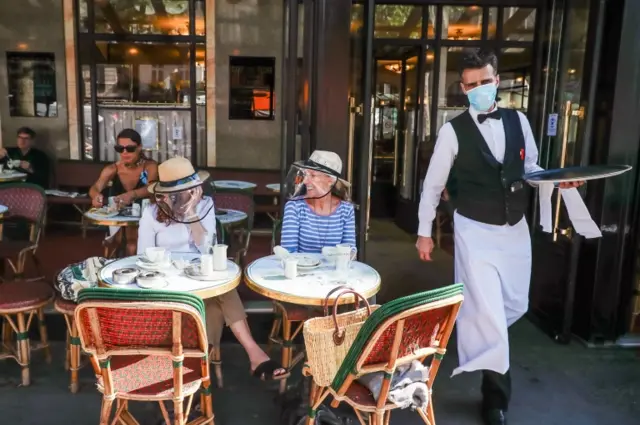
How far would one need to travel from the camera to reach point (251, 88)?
7.25m

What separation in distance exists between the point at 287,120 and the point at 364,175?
114cm

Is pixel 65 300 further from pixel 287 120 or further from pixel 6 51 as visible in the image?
pixel 6 51

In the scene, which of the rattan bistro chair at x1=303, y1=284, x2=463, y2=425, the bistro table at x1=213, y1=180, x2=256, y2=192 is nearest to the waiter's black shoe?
the rattan bistro chair at x1=303, y1=284, x2=463, y2=425

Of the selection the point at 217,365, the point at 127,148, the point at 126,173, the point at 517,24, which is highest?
the point at 517,24

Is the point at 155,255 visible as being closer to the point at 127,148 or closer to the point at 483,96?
the point at 483,96

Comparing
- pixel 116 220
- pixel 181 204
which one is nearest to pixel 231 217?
pixel 116 220

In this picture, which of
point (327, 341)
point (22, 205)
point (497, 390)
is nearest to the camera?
point (327, 341)

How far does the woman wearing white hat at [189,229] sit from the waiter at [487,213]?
1.02m

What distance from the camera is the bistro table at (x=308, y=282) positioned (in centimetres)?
251

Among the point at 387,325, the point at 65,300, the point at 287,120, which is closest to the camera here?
the point at 387,325

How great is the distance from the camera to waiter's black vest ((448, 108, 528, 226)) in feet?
9.11

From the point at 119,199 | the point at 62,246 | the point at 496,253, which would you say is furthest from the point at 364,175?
the point at 62,246

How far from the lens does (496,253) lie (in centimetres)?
286

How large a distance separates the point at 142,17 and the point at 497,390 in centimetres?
629
